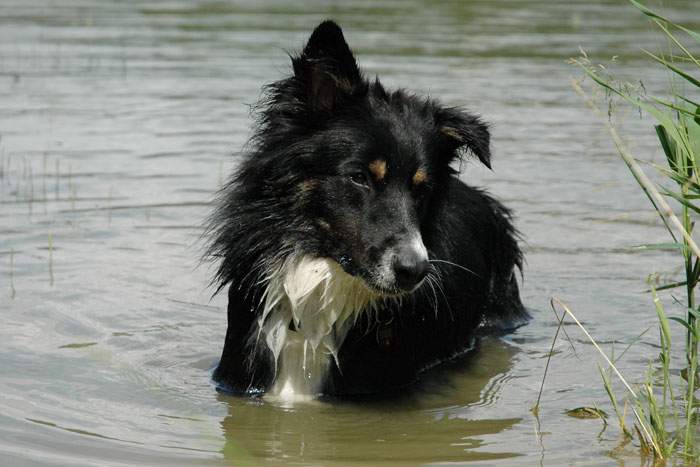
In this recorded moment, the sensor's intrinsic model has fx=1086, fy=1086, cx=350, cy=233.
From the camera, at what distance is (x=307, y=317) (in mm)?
5938

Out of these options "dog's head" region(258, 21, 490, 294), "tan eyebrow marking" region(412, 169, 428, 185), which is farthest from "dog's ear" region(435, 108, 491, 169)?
"tan eyebrow marking" region(412, 169, 428, 185)

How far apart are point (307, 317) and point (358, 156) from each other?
97cm

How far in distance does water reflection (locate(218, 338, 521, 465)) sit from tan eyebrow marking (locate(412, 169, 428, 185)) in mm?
1268

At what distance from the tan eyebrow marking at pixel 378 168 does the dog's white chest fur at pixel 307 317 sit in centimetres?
51

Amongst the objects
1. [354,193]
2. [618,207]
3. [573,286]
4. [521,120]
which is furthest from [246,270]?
[521,120]

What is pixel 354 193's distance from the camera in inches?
218

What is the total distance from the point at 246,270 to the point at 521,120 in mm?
7607

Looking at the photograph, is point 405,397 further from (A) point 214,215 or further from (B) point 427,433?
(A) point 214,215

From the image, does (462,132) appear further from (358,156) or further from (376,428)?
(376,428)

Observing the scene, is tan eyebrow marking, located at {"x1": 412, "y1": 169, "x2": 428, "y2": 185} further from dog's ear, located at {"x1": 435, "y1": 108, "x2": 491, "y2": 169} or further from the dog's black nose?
the dog's black nose

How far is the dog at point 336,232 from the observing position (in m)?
5.52

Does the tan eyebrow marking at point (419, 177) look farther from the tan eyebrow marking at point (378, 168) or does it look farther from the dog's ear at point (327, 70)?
the dog's ear at point (327, 70)

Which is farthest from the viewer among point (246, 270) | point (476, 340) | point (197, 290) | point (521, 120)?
point (521, 120)

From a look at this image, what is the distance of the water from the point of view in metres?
5.41
